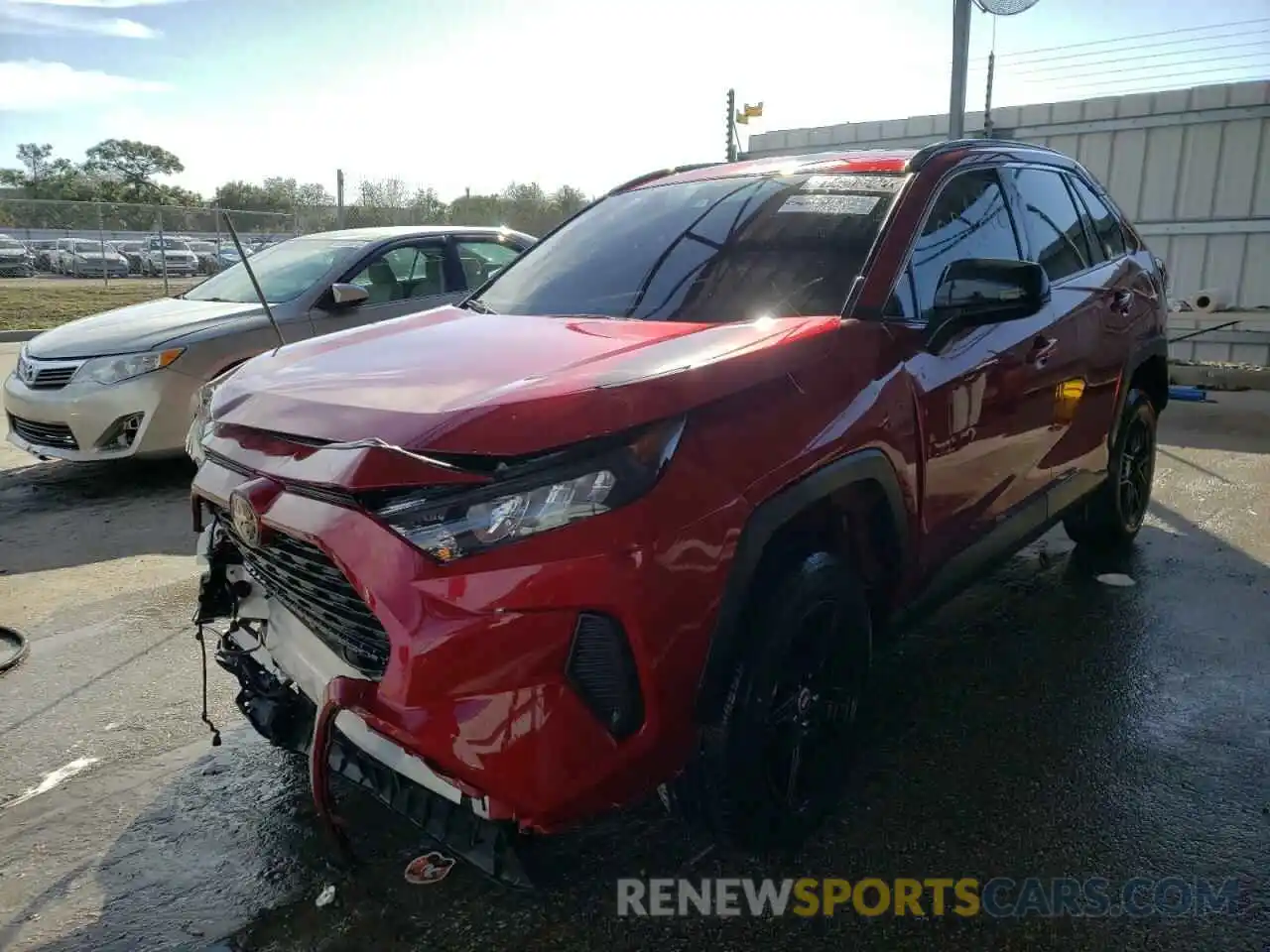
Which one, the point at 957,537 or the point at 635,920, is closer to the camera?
the point at 635,920

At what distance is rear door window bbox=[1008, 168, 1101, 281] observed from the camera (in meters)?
3.70

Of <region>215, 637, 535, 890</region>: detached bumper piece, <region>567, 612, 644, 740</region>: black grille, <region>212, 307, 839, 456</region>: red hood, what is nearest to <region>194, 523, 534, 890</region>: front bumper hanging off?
<region>215, 637, 535, 890</region>: detached bumper piece

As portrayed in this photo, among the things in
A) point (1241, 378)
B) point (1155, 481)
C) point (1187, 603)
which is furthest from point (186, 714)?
point (1241, 378)

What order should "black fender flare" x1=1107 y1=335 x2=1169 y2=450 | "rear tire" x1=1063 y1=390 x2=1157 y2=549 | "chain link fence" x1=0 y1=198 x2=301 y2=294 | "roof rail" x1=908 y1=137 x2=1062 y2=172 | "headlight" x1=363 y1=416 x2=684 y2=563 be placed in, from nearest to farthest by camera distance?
"headlight" x1=363 y1=416 x2=684 y2=563 → "roof rail" x1=908 y1=137 x2=1062 y2=172 → "black fender flare" x1=1107 y1=335 x2=1169 y2=450 → "rear tire" x1=1063 y1=390 x2=1157 y2=549 → "chain link fence" x1=0 y1=198 x2=301 y2=294

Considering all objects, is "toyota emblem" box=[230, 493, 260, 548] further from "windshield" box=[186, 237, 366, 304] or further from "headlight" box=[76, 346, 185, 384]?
"windshield" box=[186, 237, 366, 304]

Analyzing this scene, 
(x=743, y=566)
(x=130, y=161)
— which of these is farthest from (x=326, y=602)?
(x=130, y=161)

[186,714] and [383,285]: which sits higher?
[383,285]

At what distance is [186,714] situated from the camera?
10.8 ft

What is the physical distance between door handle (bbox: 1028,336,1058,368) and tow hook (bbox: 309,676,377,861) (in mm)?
2514

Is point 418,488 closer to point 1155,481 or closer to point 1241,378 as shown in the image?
point 1155,481

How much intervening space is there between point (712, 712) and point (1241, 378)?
9.82m

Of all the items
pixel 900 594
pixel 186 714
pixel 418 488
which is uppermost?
pixel 418 488

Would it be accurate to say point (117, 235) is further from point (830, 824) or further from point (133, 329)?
point (830, 824)

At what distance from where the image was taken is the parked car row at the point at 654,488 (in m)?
1.85
